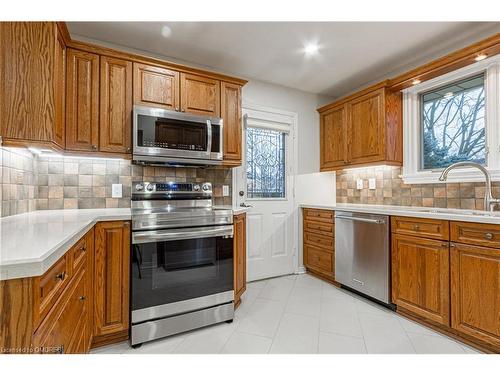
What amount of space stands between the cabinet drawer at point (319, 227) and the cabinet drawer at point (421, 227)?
814 millimetres

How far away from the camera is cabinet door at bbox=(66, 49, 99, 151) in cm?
199

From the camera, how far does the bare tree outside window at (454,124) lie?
2367 mm

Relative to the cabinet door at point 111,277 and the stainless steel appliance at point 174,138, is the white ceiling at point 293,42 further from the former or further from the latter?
the cabinet door at point 111,277

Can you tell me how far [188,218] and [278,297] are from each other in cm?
135

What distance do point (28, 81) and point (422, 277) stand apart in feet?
10.2

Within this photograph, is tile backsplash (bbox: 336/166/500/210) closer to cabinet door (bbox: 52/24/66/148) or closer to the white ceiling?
the white ceiling

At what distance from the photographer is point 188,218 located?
79.7 inches

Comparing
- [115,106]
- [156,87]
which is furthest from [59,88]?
[156,87]

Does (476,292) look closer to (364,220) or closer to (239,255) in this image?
(364,220)

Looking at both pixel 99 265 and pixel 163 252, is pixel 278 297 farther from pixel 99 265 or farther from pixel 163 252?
pixel 99 265

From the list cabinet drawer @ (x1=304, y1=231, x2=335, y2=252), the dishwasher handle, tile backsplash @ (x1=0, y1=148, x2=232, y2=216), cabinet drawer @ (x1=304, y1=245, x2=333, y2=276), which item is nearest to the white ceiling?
tile backsplash @ (x1=0, y1=148, x2=232, y2=216)

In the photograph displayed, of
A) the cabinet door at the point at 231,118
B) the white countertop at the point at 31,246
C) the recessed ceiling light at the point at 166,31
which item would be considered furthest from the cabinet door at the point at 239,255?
the recessed ceiling light at the point at 166,31

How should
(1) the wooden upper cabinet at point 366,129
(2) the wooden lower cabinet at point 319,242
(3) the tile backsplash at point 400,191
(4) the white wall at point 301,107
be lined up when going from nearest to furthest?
1. (3) the tile backsplash at point 400,191
2. (1) the wooden upper cabinet at point 366,129
3. (2) the wooden lower cabinet at point 319,242
4. (4) the white wall at point 301,107

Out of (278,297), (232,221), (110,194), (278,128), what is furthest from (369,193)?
(110,194)
